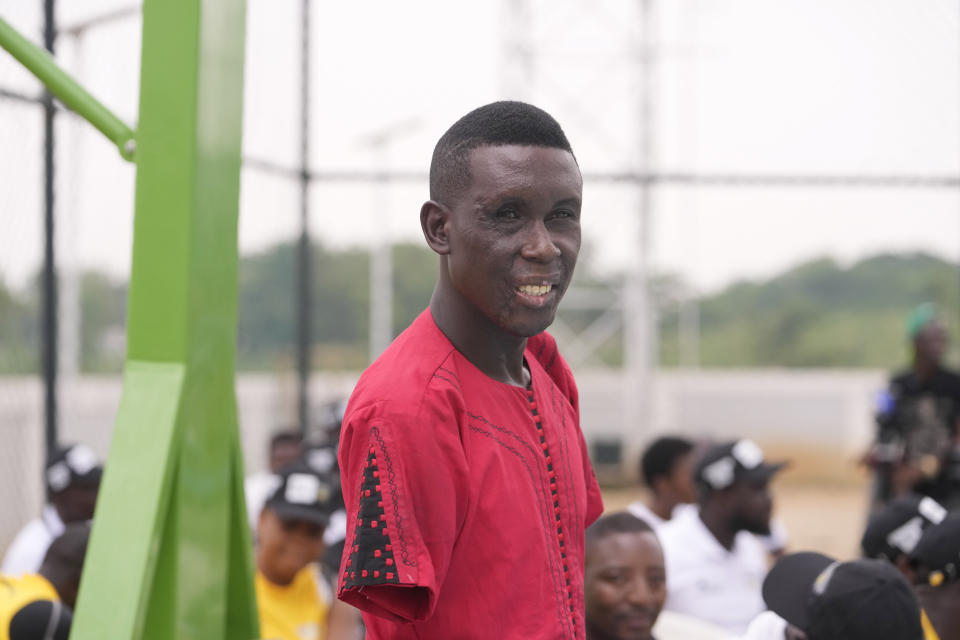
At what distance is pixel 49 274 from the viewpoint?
3.40 m

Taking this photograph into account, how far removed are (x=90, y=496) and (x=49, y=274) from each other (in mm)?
Answer: 765

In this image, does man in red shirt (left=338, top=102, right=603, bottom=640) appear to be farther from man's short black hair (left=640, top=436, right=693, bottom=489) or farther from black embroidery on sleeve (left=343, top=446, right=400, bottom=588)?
man's short black hair (left=640, top=436, right=693, bottom=489)

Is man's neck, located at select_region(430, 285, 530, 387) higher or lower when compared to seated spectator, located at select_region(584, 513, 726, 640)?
higher

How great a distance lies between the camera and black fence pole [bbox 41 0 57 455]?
3.36 m

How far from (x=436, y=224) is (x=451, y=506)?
37 cm

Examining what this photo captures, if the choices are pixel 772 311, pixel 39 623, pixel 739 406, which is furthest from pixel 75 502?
pixel 772 311

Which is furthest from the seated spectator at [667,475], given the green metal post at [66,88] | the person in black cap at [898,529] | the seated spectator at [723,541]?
the green metal post at [66,88]

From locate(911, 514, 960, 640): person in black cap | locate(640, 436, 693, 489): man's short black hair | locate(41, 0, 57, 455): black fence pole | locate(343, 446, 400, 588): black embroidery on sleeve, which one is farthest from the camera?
locate(640, 436, 693, 489): man's short black hair

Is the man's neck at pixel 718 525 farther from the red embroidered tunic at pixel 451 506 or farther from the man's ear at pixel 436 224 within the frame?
the man's ear at pixel 436 224

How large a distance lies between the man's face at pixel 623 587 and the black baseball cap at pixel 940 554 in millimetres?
642

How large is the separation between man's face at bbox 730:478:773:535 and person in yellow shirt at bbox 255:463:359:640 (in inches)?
63.8

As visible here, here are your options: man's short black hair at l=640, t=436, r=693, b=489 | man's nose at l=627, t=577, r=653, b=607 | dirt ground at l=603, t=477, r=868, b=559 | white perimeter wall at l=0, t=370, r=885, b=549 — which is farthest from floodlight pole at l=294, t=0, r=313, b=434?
white perimeter wall at l=0, t=370, r=885, b=549

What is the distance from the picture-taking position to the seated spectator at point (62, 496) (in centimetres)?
350

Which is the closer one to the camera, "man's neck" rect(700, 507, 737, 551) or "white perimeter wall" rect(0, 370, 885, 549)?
"man's neck" rect(700, 507, 737, 551)
